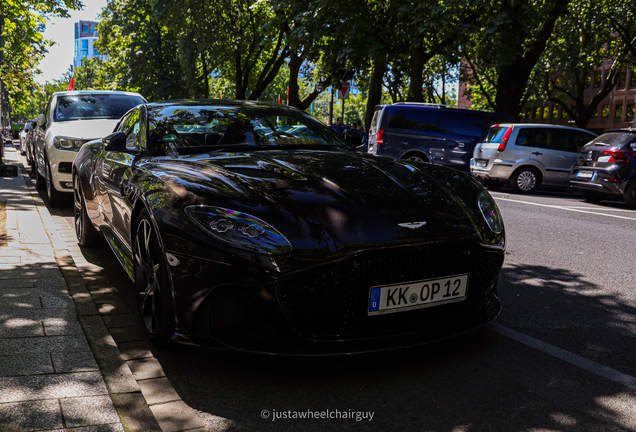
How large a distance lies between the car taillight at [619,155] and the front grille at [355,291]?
1077 cm

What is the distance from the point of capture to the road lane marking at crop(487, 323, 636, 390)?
3136 mm

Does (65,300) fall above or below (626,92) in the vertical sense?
below

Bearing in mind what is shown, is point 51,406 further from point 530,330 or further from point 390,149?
point 390,149

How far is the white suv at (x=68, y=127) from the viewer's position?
8602 mm

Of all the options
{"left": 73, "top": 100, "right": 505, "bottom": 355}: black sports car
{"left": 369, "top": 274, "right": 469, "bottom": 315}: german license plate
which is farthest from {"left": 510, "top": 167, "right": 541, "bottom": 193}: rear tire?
{"left": 369, "top": 274, "right": 469, "bottom": 315}: german license plate

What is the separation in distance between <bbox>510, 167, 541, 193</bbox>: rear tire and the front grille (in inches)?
506

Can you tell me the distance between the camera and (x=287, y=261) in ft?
9.19

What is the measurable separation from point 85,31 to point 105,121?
18443 cm

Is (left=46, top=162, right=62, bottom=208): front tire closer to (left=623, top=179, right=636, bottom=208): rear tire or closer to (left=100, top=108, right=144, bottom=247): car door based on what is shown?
(left=100, top=108, right=144, bottom=247): car door

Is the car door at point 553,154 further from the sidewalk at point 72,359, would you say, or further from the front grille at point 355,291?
the front grille at point 355,291

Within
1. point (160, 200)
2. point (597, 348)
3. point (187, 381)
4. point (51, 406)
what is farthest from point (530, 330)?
point (51, 406)

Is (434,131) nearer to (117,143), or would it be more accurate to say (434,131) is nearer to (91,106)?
(91,106)

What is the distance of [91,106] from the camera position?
401 inches

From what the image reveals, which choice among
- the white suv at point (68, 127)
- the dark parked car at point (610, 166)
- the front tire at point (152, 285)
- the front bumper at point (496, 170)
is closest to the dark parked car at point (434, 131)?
the front bumper at point (496, 170)
